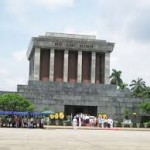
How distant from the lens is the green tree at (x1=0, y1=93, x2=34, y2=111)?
2340 inches

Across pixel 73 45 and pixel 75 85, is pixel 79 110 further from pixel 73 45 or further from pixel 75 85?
pixel 73 45

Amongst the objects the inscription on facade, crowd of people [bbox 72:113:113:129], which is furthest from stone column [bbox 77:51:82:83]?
crowd of people [bbox 72:113:113:129]

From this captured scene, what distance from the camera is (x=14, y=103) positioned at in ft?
196

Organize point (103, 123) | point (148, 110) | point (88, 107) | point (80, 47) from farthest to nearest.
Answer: point (80, 47), point (88, 107), point (148, 110), point (103, 123)

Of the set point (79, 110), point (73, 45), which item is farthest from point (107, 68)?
point (79, 110)

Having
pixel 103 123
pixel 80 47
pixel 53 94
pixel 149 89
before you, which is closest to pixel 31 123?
pixel 103 123

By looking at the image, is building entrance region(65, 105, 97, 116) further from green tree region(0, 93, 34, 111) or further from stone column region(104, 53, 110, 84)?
stone column region(104, 53, 110, 84)

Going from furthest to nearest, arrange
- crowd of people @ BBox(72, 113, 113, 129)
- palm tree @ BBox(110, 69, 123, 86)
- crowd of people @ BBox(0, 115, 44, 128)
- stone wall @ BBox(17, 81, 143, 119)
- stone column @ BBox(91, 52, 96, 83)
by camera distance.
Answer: palm tree @ BBox(110, 69, 123, 86), stone column @ BBox(91, 52, 96, 83), stone wall @ BBox(17, 81, 143, 119), crowd of people @ BBox(72, 113, 113, 129), crowd of people @ BBox(0, 115, 44, 128)

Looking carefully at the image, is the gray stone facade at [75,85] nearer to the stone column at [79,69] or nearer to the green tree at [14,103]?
the stone column at [79,69]

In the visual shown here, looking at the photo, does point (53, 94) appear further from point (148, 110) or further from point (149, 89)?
point (149, 89)

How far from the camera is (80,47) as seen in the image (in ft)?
266

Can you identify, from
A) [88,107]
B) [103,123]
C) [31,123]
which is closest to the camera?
[31,123]

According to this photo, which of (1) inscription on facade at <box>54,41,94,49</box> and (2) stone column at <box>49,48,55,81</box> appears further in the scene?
(2) stone column at <box>49,48,55,81</box>

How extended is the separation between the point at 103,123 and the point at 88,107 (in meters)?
15.6
